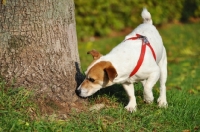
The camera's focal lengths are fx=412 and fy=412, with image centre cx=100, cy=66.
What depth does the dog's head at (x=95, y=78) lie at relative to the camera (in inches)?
205

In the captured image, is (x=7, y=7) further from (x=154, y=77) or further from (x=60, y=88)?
(x=154, y=77)

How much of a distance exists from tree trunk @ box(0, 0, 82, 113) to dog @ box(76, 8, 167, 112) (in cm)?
36

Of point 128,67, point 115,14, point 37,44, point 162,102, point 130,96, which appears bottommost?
point 162,102

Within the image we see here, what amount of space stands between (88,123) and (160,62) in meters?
1.90

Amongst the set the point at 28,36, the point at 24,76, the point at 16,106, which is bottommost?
the point at 16,106

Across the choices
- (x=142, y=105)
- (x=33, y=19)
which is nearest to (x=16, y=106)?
(x=33, y=19)

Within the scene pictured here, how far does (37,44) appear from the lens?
201 inches

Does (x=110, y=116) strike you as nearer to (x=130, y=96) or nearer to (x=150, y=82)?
(x=130, y=96)

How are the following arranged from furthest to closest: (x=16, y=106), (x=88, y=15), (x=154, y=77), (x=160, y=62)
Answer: (x=88, y=15)
(x=160, y=62)
(x=154, y=77)
(x=16, y=106)

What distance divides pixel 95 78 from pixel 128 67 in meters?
0.46

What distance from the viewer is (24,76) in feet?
16.6

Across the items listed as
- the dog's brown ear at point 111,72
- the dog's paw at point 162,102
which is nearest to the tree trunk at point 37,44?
the dog's brown ear at point 111,72

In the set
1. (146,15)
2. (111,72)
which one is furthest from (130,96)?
(146,15)

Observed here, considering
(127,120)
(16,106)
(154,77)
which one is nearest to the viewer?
(16,106)
